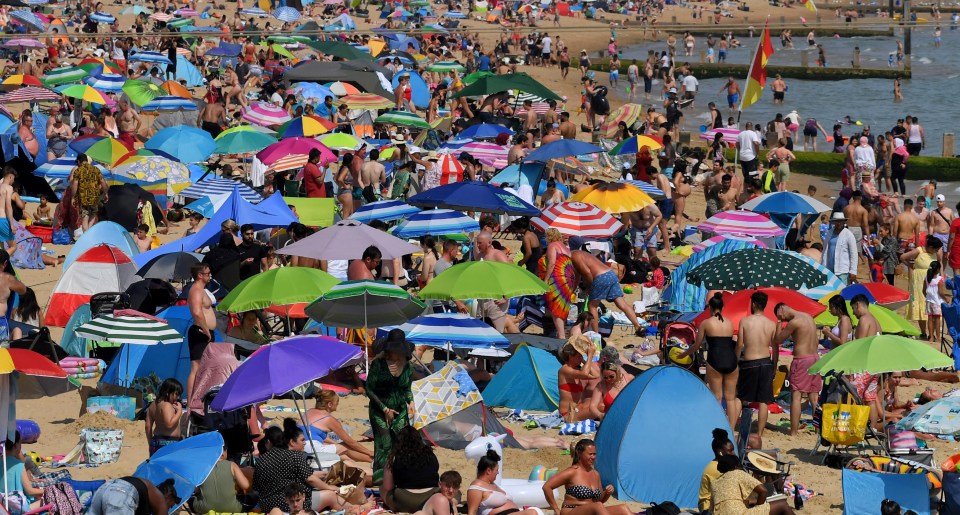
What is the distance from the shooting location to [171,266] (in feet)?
42.4

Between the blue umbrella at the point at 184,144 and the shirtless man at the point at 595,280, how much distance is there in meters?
6.91

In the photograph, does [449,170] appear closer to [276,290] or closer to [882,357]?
[276,290]

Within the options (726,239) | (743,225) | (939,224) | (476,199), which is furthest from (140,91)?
(939,224)

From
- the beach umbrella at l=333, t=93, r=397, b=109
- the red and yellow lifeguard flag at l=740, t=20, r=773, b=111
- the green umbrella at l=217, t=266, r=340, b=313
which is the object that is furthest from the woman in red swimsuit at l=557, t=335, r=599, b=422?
the beach umbrella at l=333, t=93, r=397, b=109

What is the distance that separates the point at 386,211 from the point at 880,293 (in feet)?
17.0

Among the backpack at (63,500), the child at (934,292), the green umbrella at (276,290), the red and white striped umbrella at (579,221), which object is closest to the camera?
the backpack at (63,500)

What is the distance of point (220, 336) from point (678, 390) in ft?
12.6

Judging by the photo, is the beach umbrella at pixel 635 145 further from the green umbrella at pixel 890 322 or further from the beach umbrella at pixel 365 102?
the green umbrella at pixel 890 322

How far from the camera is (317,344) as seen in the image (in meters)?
9.29

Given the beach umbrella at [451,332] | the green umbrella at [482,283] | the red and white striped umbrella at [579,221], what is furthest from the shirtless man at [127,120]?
the beach umbrella at [451,332]

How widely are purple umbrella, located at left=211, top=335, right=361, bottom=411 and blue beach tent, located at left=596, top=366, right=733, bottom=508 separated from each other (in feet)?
6.14

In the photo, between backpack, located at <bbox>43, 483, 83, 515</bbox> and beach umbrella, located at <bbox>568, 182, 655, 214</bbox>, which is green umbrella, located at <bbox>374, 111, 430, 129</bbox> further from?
backpack, located at <bbox>43, 483, 83, 515</bbox>

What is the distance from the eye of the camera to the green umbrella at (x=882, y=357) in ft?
32.1

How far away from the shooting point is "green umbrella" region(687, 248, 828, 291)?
1206 centimetres
